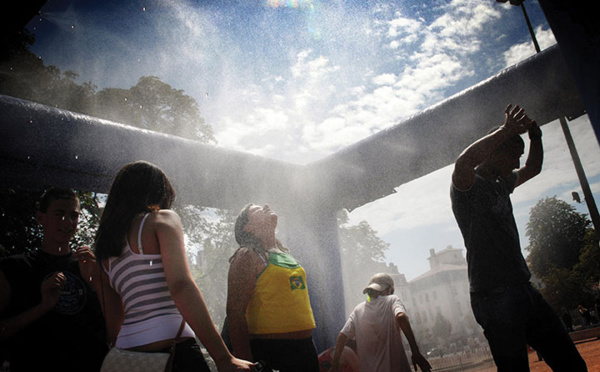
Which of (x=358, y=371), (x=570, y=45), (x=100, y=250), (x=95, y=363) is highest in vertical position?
(x=570, y=45)

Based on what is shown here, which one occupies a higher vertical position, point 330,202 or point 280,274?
point 330,202

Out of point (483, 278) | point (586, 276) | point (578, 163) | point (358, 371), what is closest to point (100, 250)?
point (483, 278)

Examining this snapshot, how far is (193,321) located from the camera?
1.17 metres

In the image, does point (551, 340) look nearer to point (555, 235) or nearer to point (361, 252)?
point (361, 252)

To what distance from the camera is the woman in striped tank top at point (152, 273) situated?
119cm

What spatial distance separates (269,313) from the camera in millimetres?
2141

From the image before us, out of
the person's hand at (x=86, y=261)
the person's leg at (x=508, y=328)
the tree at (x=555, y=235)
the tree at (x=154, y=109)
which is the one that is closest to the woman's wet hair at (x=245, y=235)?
the person's hand at (x=86, y=261)

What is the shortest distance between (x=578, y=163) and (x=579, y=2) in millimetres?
12584

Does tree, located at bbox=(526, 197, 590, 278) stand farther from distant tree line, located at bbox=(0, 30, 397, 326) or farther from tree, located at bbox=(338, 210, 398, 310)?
distant tree line, located at bbox=(0, 30, 397, 326)

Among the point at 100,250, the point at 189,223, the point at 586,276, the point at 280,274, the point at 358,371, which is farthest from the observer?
the point at 586,276

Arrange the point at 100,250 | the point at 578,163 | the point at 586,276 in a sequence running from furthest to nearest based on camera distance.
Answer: the point at 586,276, the point at 578,163, the point at 100,250

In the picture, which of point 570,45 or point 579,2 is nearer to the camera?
point 579,2

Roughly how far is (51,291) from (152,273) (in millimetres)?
1036

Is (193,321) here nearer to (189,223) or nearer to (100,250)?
(100,250)
